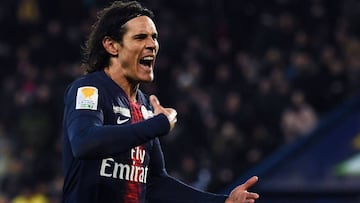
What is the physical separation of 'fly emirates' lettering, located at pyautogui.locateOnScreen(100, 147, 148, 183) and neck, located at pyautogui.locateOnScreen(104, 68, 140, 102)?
0.97 ft

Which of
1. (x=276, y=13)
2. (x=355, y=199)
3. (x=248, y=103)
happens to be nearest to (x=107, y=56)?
(x=355, y=199)

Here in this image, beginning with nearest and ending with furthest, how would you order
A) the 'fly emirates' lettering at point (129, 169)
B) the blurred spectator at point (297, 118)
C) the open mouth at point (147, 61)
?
the 'fly emirates' lettering at point (129, 169)
the open mouth at point (147, 61)
the blurred spectator at point (297, 118)

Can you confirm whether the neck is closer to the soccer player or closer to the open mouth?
the soccer player

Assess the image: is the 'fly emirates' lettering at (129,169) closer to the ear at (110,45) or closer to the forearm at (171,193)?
the forearm at (171,193)

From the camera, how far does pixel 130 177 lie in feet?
16.7

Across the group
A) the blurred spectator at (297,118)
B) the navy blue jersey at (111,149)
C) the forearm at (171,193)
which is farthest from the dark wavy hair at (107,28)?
the blurred spectator at (297,118)

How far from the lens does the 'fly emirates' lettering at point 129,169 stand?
5000mm

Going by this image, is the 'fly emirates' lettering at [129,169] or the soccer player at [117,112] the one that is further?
the 'fly emirates' lettering at [129,169]

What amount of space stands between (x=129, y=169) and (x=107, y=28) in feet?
2.33

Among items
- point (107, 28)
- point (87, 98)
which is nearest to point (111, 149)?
point (87, 98)

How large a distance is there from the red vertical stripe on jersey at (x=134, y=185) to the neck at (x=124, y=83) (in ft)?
0.19

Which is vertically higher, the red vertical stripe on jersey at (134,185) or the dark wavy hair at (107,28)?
the dark wavy hair at (107,28)

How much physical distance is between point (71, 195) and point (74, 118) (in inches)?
18.3

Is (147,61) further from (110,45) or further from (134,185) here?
(134,185)
